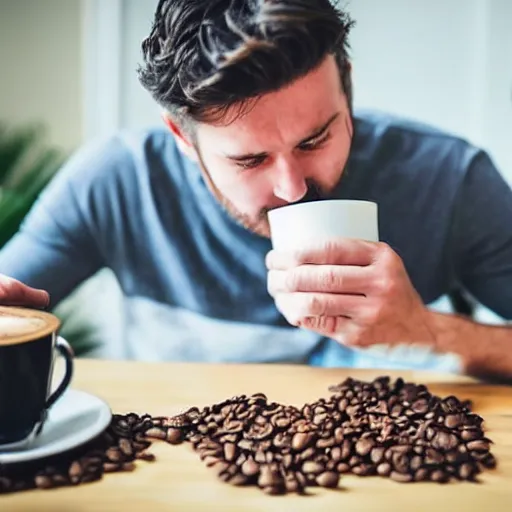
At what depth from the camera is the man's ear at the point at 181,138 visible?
2.81ft

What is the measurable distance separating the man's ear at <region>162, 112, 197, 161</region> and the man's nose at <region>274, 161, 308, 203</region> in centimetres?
12

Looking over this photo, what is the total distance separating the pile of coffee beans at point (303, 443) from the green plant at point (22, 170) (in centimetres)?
27

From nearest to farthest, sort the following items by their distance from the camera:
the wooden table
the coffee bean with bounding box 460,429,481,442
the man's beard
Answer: the wooden table → the coffee bean with bounding box 460,429,481,442 → the man's beard

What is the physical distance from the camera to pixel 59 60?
0.89 meters

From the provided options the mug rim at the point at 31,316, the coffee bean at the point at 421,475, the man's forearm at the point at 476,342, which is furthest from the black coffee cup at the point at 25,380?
the man's forearm at the point at 476,342

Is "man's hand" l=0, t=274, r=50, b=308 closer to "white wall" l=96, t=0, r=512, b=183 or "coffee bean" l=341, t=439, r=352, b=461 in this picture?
"white wall" l=96, t=0, r=512, b=183

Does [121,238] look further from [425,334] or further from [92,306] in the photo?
Answer: [425,334]

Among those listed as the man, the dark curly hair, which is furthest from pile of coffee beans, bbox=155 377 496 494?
the dark curly hair

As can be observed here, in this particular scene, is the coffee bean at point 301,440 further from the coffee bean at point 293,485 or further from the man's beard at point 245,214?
the man's beard at point 245,214

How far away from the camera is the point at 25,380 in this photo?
668mm

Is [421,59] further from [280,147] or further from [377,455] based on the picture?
[377,455]

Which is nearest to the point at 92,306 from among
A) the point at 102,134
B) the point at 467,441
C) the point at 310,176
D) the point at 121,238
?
the point at 121,238

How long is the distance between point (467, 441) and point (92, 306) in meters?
0.48

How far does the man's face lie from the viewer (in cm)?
78
